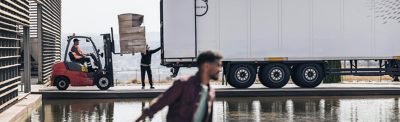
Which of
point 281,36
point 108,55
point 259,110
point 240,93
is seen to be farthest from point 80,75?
point 259,110

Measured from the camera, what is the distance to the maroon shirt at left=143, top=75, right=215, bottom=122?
5.91m

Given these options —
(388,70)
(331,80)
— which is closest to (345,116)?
(388,70)

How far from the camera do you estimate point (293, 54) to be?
22922 millimetres

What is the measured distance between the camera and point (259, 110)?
53.2 ft

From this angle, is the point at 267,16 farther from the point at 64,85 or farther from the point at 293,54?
the point at 64,85

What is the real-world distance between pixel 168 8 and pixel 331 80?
8431 millimetres

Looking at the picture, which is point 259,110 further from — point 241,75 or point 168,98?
point 168,98

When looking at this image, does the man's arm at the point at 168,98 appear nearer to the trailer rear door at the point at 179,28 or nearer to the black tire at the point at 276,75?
the trailer rear door at the point at 179,28

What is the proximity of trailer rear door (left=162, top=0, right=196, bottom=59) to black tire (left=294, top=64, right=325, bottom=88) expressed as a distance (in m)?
3.42

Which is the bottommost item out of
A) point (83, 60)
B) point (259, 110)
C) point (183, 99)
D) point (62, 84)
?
point (259, 110)

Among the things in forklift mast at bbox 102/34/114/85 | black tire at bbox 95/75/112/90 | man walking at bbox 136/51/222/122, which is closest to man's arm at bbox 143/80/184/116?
man walking at bbox 136/51/222/122

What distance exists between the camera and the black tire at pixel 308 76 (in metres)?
22.9

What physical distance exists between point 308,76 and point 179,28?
4365 mm

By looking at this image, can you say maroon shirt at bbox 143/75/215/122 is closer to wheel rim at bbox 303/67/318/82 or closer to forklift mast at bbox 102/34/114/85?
forklift mast at bbox 102/34/114/85
